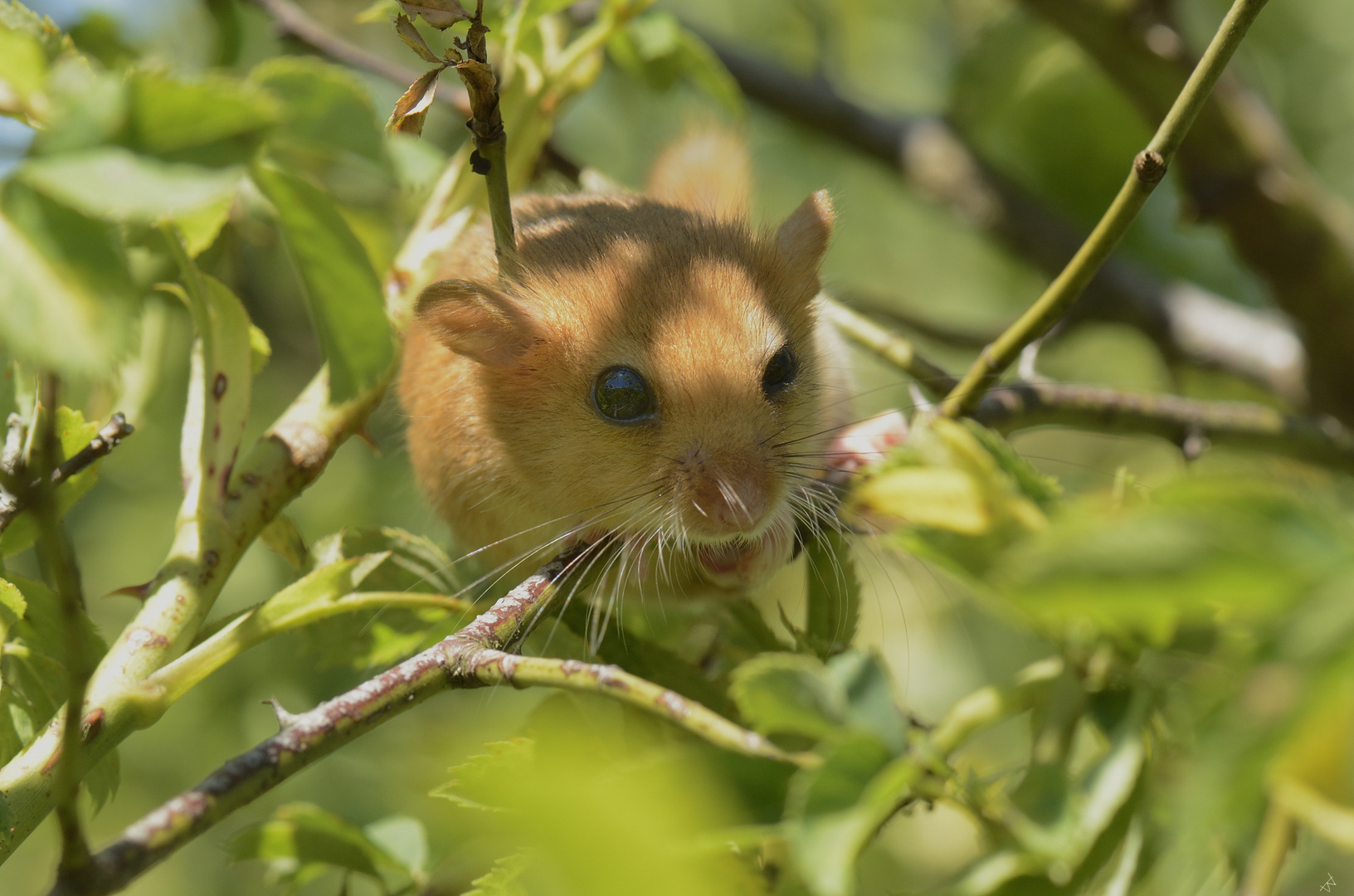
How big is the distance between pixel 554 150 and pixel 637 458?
1.32m

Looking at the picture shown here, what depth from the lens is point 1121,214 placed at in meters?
1.56

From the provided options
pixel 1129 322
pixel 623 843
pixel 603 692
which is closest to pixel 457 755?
pixel 603 692

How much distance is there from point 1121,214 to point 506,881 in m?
1.18

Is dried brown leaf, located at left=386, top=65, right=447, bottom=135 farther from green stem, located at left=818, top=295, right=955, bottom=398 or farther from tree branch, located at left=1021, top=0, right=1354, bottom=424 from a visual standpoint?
tree branch, located at left=1021, top=0, right=1354, bottom=424

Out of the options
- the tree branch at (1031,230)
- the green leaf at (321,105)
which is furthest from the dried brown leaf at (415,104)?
the tree branch at (1031,230)

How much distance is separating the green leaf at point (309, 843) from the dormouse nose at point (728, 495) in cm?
86

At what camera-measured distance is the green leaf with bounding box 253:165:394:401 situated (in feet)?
5.13

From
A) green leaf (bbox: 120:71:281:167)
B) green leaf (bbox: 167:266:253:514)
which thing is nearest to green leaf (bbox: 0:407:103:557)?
green leaf (bbox: 167:266:253:514)

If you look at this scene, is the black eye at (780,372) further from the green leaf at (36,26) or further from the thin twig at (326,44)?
the green leaf at (36,26)

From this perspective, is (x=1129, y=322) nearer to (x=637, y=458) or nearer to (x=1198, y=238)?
(x=1198, y=238)

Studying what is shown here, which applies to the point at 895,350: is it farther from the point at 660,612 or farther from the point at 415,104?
the point at 415,104

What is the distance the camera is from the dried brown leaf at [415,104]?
150cm

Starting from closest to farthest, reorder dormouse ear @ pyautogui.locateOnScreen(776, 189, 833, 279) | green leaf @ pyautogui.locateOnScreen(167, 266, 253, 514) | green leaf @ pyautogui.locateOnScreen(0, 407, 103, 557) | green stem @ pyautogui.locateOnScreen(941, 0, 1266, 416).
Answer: green stem @ pyautogui.locateOnScreen(941, 0, 1266, 416) → green leaf @ pyautogui.locateOnScreen(0, 407, 103, 557) → green leaf @ pyautogui.locateOnScreen(167, 266, 253, 514) → dormouse ear @ pyautogui.locateOnScreen(776, 189, 833, 279)

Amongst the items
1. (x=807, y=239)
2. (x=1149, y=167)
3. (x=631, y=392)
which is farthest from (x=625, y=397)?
(x=1149, y=167)
